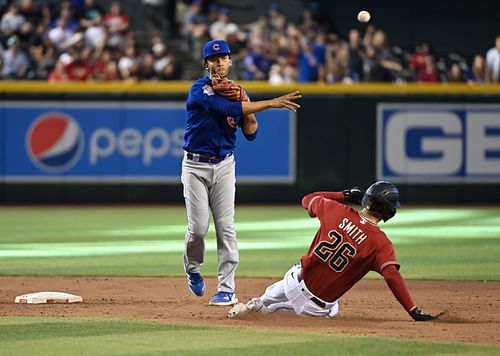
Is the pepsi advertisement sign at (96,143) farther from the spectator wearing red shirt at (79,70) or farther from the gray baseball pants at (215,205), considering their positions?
the gray baseball pants at (215,205)

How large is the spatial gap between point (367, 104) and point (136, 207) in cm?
466

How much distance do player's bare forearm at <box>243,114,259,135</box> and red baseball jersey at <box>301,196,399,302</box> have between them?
3.77 ft

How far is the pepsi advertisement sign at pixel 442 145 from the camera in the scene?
20.7 meters

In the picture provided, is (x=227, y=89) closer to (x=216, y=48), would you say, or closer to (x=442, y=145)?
(x=216, y=48)

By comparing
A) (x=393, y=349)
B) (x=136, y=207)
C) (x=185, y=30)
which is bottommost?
(x=136, y=207)

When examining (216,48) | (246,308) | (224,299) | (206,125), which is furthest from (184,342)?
(216,48)

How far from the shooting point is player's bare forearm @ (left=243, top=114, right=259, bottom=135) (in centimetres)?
895

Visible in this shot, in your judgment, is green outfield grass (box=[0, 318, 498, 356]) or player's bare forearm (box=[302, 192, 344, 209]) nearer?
green outfield grass (box=[0, 318, 498, 356])

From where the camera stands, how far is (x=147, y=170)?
2098 cm

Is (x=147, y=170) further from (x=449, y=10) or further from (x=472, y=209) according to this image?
(x=449, y=10)

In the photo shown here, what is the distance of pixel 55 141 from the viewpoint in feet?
68.5

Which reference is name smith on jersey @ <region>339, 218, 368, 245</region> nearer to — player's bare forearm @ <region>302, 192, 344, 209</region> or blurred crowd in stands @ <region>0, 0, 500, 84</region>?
player's bare forearm @ <region>302, 192, 344, 209</region>

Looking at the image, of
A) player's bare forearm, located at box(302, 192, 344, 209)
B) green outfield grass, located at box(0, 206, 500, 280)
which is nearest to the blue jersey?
player's bare forearm, located at box(302, 192, 344, 209)

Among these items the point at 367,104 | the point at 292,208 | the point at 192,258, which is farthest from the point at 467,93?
the point at 192,258
